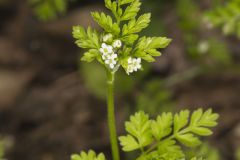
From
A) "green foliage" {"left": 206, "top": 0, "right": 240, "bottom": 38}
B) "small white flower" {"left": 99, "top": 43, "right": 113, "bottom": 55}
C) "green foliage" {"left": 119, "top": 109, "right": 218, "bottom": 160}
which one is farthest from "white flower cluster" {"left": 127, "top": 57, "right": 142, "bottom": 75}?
"green foliage" {"left": 206, "top": 0, "right": 240, "bottom": 38}

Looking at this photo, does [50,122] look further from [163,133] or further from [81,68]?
[163,133]

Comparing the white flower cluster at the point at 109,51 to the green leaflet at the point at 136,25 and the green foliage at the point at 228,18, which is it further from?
the green foliage at the point at 228,18

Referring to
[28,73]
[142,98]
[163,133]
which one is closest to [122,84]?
[142,98]

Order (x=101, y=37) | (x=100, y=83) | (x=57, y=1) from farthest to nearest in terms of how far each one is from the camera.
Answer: (x=100, y=83) < (x=57, y=1) < (x=101, y=37)

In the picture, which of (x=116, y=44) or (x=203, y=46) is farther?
(x=203, y=46)

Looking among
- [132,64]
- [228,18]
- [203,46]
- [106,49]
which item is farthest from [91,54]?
[203,46]

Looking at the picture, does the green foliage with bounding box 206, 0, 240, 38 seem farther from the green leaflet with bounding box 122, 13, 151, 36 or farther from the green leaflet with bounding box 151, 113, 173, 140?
the green leaflet with bounding box 122, 13, 151, 36

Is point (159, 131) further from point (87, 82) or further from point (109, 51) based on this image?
point (87, 82)
